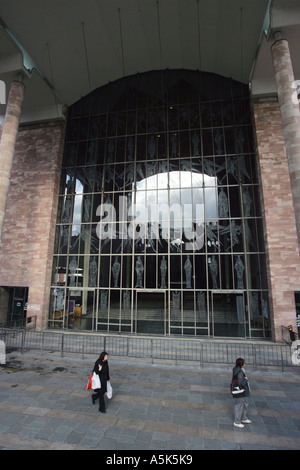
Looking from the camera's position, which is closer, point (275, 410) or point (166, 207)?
point (275, 410)

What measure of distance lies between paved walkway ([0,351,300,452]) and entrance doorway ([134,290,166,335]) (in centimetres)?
538

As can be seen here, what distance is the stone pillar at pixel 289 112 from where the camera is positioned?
392 inches

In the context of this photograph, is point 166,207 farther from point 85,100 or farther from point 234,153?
point 85,100

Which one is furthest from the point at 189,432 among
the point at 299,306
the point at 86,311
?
the point at 86,311

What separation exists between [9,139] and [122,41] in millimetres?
9197

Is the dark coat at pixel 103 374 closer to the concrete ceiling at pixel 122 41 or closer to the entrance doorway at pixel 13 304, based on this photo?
the entrance doorway at pixel 13 304

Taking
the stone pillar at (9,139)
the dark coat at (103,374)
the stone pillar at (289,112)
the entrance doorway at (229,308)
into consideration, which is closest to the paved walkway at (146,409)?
the dark coat at (103,374)

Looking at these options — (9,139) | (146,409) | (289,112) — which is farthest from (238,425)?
(9,139)

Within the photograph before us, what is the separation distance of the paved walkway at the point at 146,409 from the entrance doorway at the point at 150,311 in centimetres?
538

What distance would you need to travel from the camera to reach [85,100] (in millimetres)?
18812

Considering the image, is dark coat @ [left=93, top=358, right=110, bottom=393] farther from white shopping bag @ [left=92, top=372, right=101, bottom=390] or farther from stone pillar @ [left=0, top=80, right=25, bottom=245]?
stone pillar @ [left=0, top=80, right=25, bottom=245]

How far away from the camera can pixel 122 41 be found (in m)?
15.6

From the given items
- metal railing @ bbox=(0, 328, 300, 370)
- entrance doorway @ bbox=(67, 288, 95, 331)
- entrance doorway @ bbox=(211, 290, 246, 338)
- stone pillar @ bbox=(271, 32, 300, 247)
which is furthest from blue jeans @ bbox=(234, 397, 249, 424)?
entrance doorway @ bbox=(67, 288, 95, 331)
